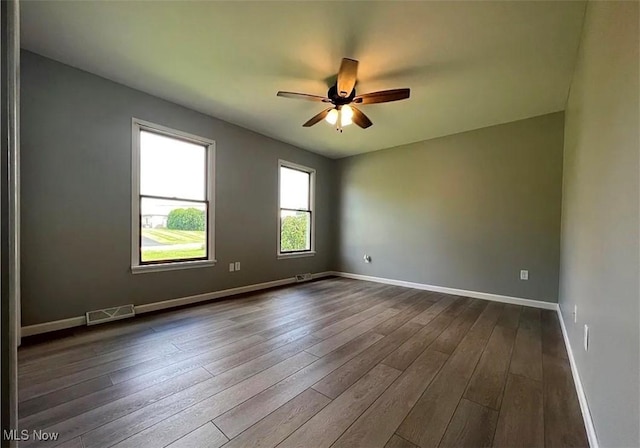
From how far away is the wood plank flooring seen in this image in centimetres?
135

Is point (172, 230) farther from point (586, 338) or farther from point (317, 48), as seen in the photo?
point (586, 338)

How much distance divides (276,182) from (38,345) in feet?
11.0

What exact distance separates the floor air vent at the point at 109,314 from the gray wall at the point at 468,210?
3.79 meters

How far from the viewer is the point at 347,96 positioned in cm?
268

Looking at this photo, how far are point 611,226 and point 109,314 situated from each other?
4.02 metres

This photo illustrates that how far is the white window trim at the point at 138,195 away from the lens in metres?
3.04

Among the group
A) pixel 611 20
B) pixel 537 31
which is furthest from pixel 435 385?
pixel 537 31

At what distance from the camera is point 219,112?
3.59m

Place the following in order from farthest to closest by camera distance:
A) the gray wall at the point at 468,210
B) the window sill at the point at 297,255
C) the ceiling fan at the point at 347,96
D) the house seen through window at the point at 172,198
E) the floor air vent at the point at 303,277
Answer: the floor air vent at the point at 303,277
the window sill at the point at 297,255
the gray wall at the point at 468,210
the house seen through window at the point at 172,198
the ceiling fan at the point at 347,96

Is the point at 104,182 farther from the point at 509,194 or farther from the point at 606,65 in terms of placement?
the point at 509,194

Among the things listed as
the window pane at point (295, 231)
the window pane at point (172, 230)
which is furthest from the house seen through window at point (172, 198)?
the window pane at point (295, 231)

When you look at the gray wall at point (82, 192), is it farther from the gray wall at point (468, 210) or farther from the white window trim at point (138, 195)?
the gray wall at point (468, 210)

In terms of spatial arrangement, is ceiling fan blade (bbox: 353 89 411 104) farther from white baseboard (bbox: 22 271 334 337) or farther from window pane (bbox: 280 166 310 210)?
white baseboard (bbox: 22 271 334 337)

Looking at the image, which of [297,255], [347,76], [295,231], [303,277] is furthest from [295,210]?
[347,76]
